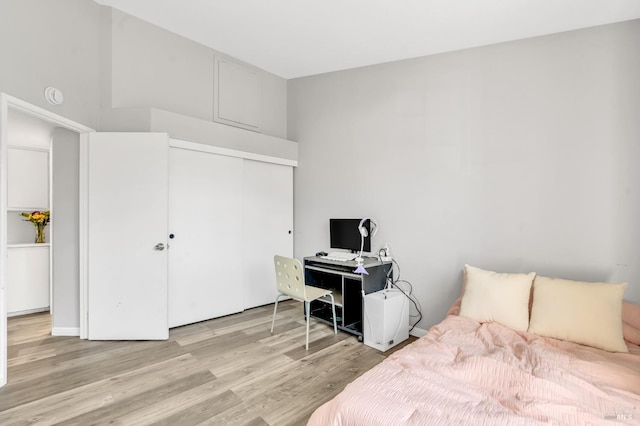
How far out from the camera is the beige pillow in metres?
2.13

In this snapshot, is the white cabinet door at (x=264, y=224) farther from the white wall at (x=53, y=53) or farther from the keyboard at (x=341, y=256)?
the white wall at (x=53, y=53)

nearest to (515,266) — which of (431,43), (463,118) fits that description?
(463,118)

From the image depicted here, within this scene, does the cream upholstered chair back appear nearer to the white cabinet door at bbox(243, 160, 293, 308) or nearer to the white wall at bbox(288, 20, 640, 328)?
the white cabinet door at bbox(243, 160, 293, 308)

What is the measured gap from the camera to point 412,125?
3.51 metres

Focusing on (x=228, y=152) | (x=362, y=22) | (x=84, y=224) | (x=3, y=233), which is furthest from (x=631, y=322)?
(x=84, y=224)

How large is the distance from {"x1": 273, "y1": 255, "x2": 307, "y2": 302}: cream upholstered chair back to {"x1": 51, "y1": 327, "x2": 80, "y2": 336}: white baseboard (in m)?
2.13

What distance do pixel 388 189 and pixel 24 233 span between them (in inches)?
194

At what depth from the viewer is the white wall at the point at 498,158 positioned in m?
2.56

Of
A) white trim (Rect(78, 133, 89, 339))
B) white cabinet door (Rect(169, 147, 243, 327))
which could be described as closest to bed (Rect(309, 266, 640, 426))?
white cabinet door (Rect(169, 147, 243, 327))

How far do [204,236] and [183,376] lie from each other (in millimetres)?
1634

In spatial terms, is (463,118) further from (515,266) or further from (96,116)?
(96,116)

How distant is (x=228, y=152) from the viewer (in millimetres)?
3918

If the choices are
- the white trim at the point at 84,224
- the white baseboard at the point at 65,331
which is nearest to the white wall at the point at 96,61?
the white trim at the point at 84,224

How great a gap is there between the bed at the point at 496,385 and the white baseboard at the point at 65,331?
3019mm
